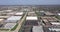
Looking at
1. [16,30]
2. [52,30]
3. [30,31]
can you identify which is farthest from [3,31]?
[52,30]

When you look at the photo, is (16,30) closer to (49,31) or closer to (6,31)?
(6,31)

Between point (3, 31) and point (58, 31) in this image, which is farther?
point (58, 31)

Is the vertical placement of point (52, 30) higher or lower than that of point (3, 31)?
lower

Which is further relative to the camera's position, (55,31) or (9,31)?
(55,31)

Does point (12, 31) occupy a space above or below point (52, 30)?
above

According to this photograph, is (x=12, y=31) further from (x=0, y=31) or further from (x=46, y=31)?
(x=46, y=31)

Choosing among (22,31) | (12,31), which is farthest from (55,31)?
(12,31)

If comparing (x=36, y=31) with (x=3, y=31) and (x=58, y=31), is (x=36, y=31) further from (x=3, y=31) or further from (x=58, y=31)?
(x=3, y=31)

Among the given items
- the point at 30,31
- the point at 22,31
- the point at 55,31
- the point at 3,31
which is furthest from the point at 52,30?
the point at 3,31
